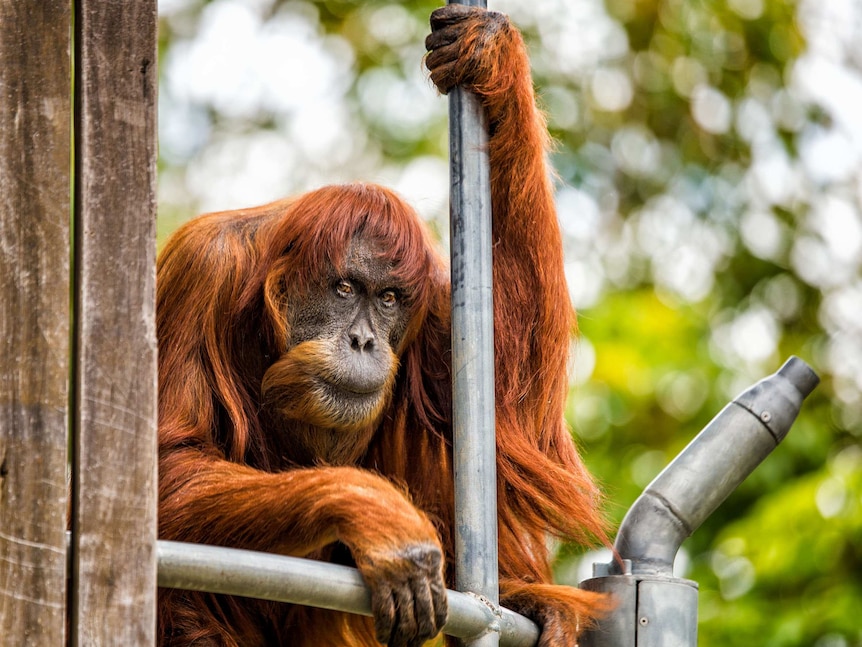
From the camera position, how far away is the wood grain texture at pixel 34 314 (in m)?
1.90

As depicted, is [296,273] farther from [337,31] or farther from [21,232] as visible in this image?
[337,31]

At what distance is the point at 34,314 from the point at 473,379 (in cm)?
99

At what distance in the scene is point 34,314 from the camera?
6.49 ft

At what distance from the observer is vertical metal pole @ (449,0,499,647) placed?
2648mm

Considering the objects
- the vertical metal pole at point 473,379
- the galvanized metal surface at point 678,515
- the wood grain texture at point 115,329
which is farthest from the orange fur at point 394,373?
the wood grain texture at point 115,329

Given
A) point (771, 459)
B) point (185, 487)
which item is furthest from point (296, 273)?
point (771, 459)

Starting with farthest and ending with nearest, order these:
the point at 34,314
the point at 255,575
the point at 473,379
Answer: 1. the point at 473,379
2. the point at 255,575
3. the point at 34,314

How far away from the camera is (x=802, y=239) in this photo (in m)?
8.71

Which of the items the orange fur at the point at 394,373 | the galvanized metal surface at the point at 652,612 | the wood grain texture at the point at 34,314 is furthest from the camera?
the orange fur at the point at 394,373

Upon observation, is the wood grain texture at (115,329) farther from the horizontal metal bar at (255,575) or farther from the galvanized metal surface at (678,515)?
the galvanized metal surface at (678,515)

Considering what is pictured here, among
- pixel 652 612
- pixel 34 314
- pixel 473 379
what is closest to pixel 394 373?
pixel 473 379

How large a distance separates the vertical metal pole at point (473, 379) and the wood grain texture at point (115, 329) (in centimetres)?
80

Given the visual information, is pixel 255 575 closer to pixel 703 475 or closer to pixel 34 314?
pixel 34 314

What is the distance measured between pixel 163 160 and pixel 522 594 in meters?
6.54
